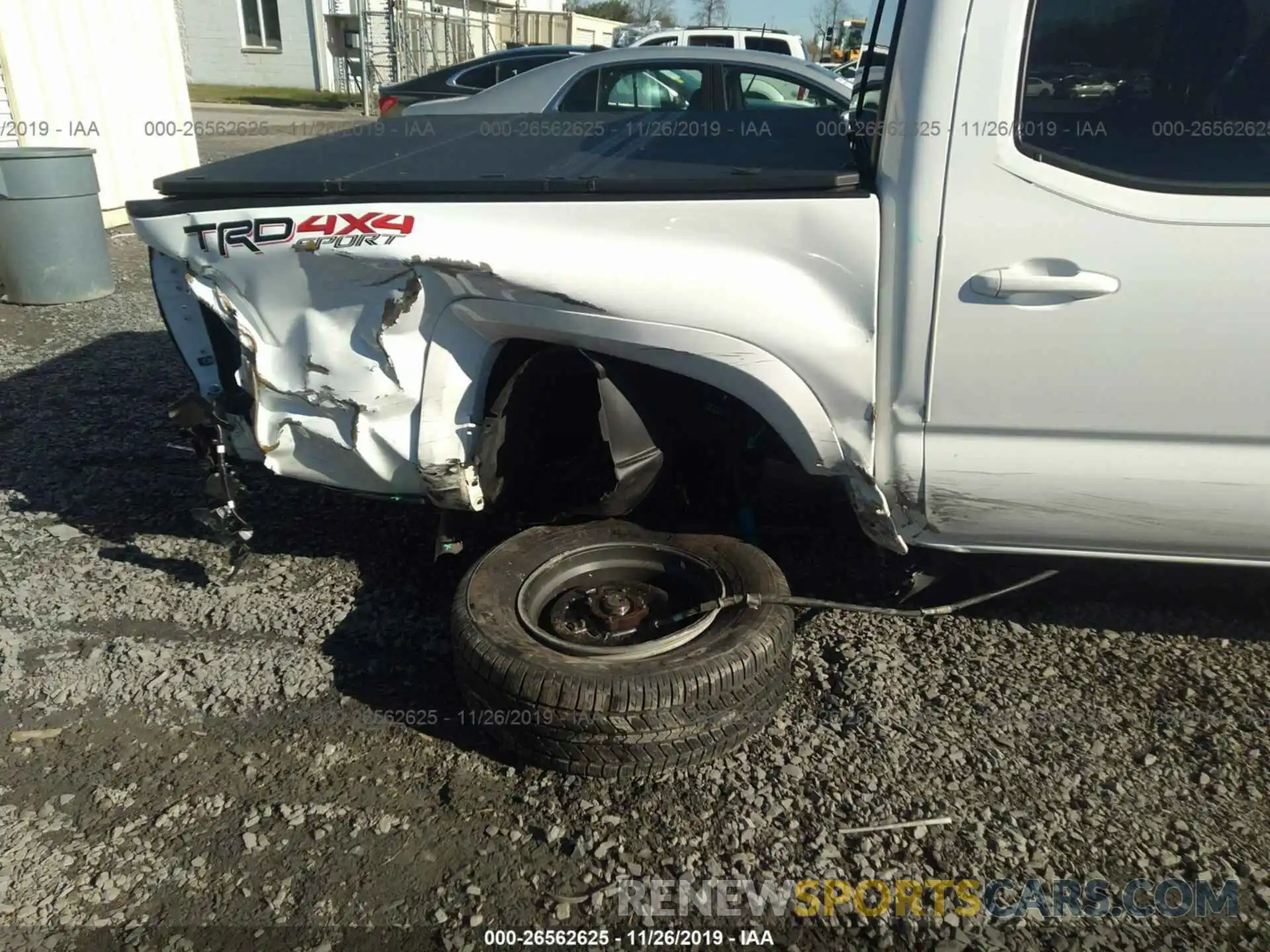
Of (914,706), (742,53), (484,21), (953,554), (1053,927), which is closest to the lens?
(1053,927)

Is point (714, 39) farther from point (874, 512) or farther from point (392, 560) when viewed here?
point (874, 512)

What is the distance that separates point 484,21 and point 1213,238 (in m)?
32.3

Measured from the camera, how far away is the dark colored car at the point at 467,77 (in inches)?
376

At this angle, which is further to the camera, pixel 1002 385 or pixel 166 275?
pixel 166 275

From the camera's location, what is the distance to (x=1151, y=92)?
2234 millimetres

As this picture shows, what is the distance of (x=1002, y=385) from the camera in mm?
2219

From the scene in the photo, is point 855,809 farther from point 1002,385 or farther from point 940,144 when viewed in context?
point 940,144

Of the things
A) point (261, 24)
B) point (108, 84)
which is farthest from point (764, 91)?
point (261, 24)

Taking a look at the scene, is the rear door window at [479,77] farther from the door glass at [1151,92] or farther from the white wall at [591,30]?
the white wall at [591,30]

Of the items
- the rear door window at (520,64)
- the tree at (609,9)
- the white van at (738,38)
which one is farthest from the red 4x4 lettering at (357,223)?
the tree at (609,9)

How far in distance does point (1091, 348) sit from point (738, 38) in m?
10.7

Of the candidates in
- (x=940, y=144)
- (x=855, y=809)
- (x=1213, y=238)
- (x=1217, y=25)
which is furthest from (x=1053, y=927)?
(x=1217, y=25)

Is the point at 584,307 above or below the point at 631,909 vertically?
above

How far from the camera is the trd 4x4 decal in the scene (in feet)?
7.55
